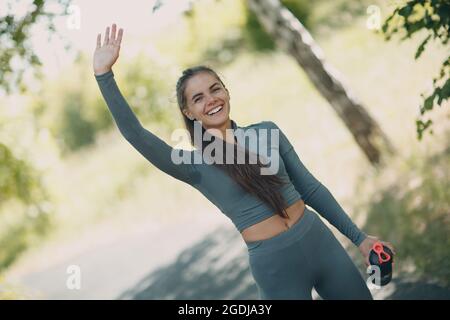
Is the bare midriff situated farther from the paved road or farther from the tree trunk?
the tree trunk

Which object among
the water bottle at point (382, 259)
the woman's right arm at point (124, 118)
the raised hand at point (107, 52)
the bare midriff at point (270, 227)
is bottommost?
the water bottle at point (382, 259)

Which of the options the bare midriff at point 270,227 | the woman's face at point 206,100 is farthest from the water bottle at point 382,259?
the woman's face at point 206,100

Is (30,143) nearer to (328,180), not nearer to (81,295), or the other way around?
(81,295)

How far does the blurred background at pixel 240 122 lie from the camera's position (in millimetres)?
4855

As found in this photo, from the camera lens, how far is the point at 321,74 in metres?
7.33

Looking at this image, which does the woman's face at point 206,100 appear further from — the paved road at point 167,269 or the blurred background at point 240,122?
the paved road at point 167,269

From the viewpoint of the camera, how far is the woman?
261cm

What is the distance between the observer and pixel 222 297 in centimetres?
626

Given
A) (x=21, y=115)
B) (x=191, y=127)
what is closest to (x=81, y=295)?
(x=21, y=115)

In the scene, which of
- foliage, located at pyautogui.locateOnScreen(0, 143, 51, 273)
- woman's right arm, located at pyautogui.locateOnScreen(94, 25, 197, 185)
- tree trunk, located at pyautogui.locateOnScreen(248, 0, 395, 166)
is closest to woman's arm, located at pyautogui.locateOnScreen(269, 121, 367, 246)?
woman's right arm, located at pyautogui.locateOnScreen(94, 25, 197, 185)

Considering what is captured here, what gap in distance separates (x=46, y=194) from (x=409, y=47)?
8.84 m

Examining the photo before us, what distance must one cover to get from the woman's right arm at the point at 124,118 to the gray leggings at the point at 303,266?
545 mm

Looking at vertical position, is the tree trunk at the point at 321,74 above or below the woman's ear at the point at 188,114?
above
